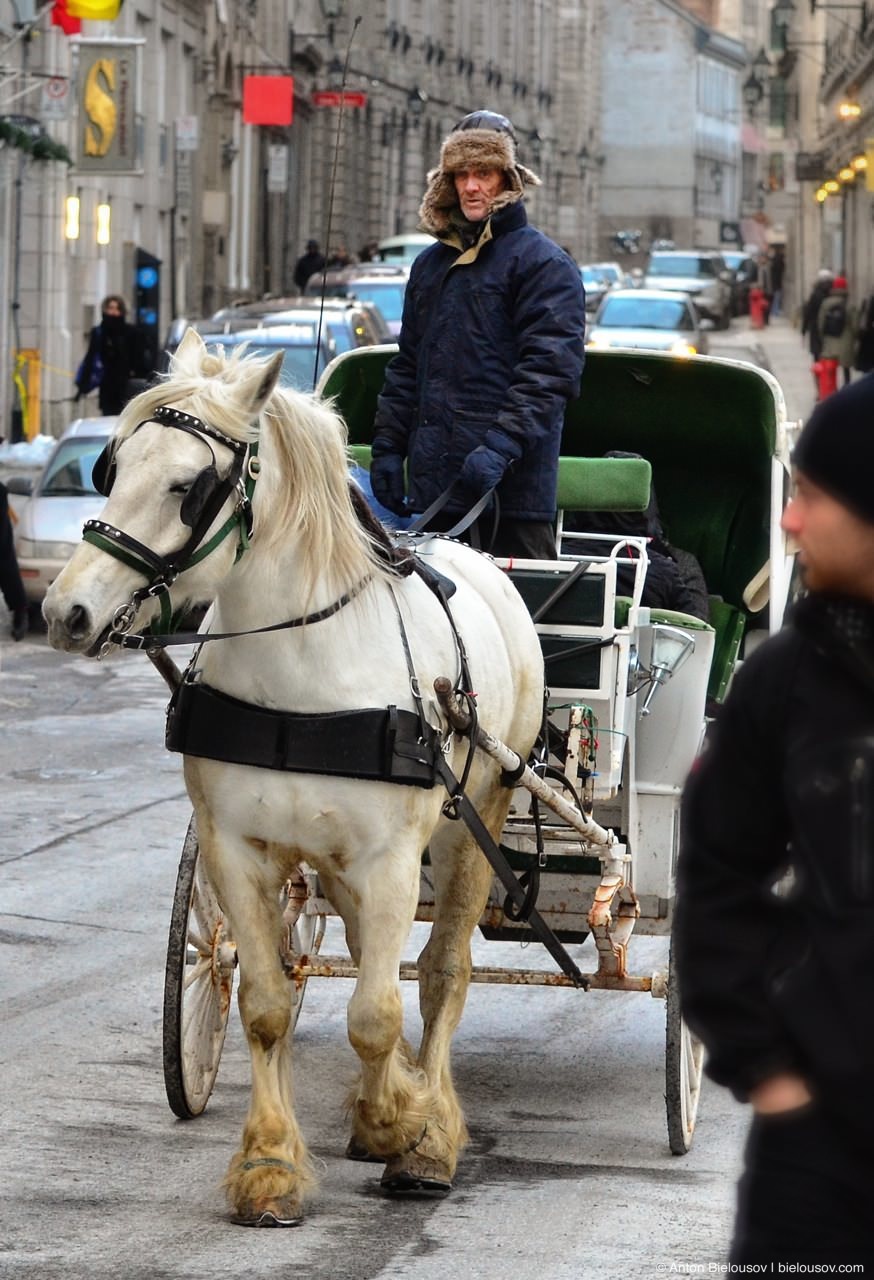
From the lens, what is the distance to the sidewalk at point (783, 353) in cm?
3784

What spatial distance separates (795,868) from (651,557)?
488 centimetres

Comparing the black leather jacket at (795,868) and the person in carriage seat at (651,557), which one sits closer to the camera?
the black leather jacket at (795,868)

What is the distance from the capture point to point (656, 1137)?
6.66 metres

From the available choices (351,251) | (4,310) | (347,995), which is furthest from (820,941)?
(351,251)

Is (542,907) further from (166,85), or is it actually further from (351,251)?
(351,251)

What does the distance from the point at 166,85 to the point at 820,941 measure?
45152 mm

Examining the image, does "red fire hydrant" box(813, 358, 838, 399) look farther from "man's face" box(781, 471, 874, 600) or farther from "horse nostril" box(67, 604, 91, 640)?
"man's face" box(781, 471, 874, 600)

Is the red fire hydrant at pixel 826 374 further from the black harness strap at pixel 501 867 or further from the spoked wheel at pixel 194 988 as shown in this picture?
the spoked wheel at pixel 194 988

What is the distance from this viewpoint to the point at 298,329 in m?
23.8

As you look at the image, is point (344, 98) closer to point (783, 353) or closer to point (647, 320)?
point (647, 320)

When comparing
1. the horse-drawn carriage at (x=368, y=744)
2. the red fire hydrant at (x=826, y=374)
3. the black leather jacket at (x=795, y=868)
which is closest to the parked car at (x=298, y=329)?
the red fire hydrant at (x=826, y=374)

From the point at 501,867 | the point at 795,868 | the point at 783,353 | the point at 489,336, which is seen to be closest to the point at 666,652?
the point at 489,336

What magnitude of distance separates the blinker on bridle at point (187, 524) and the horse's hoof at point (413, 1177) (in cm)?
153

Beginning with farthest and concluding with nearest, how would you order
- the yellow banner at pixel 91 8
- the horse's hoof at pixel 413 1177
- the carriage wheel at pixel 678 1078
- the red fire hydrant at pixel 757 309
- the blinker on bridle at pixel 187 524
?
the red fire hydrant at pixel 757 309, the yellow banner at pixel 91 8, the carriage wheel at pixel 678 1078, the horse's hoof at pixel 413 1177, the blinker on bridle at pixel 187 524
